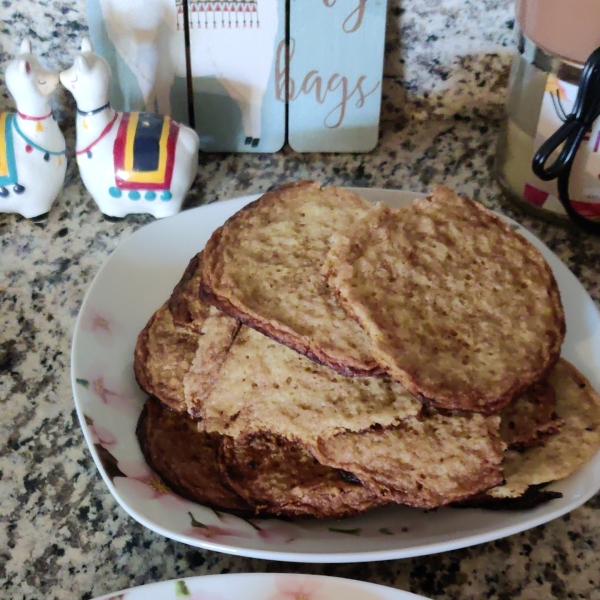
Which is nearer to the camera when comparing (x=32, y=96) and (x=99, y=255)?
(x=32, y=96)

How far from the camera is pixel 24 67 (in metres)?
0.88

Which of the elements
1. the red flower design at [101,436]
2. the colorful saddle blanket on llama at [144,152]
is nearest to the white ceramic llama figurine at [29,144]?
the colorful saddle blanket on llama at [144,152]

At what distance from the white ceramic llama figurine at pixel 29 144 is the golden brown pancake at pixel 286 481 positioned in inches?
20.9

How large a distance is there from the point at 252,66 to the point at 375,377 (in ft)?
1.95

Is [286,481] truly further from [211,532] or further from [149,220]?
[149,220]

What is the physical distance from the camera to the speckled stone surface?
696 mm

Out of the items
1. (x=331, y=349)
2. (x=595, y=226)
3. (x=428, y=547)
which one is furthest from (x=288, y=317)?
(x=595, y=226)

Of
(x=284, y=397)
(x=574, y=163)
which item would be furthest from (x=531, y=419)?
(x=574, y=163)

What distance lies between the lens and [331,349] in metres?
0.68

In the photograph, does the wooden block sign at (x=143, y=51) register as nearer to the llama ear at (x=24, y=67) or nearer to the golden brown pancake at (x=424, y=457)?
the llama ear at (x=24, y=67)

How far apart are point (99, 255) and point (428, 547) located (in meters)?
0.67

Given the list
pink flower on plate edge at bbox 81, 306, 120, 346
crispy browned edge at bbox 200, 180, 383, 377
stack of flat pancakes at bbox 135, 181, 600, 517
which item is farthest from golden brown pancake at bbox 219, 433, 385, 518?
pink flower on plate edge at bbox 81, 306, 120, 346

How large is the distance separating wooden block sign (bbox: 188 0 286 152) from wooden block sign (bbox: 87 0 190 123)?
26mm

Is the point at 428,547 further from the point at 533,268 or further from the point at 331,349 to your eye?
the point at 533,268
